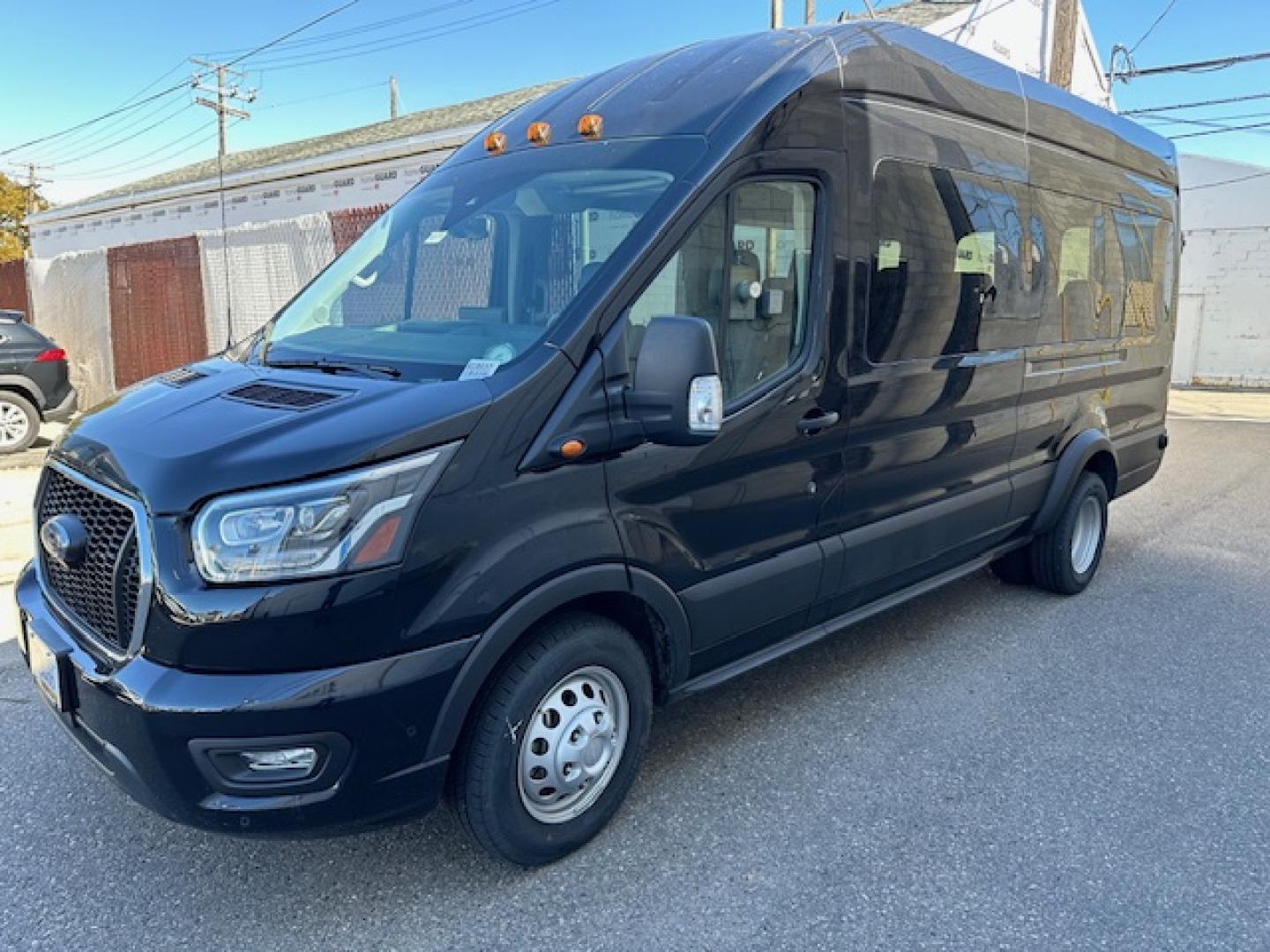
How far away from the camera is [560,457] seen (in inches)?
100

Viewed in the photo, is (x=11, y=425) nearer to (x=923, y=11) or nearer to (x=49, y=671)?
(x=49, y=671)

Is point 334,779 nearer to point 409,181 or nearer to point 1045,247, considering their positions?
point 1045,247

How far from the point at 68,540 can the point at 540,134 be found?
204 centimetres

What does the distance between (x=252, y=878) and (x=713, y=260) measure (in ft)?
7.80

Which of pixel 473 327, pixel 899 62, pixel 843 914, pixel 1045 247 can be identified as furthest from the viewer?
pixel 1045 247

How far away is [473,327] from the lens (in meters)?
2.89

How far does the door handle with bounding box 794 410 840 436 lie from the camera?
326 cm

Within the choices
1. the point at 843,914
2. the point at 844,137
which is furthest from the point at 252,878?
the point at 844,137

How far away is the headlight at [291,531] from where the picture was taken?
220 centimetres

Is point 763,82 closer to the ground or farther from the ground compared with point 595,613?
farther from the ground

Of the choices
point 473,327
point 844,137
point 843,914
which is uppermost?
point 844,137

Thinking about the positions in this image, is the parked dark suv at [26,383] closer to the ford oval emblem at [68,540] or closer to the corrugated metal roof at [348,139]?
the corrugated metal roof at [348,139]

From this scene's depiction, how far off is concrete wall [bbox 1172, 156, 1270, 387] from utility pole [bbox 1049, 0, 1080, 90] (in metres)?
7.70

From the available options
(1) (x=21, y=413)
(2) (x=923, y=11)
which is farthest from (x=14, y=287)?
(2) (x=923, y=11)
